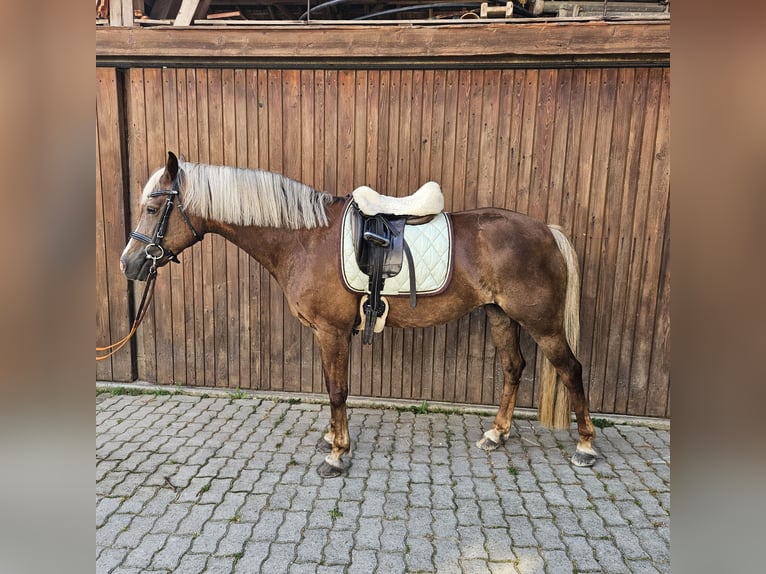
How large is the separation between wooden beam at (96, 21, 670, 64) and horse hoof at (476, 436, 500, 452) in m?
3.07

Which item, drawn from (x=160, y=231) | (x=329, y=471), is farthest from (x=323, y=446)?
(x=160, y=231)

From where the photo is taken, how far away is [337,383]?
3.08 m

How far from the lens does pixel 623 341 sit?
385cm

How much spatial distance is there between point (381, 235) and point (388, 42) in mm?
1806

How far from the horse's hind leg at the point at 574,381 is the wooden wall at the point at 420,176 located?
2.39ft

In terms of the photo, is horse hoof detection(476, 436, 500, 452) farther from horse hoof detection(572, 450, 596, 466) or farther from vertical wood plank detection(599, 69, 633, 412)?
vertical wood plank detection(599, 69, 633, 412)

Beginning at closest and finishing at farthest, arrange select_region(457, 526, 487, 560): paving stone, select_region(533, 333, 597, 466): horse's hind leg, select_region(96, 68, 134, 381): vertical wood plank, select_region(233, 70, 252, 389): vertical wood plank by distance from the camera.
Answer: select_region(457, 526, 487, 560): paving stone, select_region(533, 333, 597, 466): horse's hind leg, select_region(233, 70, 252, 389): vertical wood plank, select_region(96, 68, 134, 381): vertical wood plank

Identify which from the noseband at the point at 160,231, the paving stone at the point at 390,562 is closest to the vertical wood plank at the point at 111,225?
the noseband at the point at 160,231

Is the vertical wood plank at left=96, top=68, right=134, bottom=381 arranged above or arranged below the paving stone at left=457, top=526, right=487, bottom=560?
above

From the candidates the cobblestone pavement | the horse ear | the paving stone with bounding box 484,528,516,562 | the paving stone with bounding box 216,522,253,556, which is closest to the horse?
the horse ear

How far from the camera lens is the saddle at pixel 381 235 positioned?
2.97 m

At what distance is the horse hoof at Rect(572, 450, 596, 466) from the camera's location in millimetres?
3146
